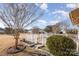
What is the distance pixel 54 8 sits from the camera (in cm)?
162

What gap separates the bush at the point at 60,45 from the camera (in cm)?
159

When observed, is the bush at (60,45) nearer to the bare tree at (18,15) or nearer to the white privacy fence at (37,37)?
the white privacy fence at (37,37)

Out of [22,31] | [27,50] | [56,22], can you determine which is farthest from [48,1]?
[27,50]

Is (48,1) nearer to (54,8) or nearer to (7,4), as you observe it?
(54,8)

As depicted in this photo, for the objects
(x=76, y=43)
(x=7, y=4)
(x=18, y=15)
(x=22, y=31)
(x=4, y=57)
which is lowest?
(x=4, y=57)

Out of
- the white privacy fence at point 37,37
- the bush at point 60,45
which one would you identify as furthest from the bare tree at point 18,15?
the bush at point 60,45

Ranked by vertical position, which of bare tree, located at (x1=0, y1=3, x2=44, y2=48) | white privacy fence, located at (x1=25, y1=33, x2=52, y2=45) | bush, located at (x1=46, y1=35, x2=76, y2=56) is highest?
bare tree, located at (x1=0, y1=3, x2=44, y2=48)

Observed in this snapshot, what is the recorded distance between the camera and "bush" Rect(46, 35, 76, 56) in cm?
159

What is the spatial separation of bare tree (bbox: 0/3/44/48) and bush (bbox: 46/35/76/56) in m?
0.25

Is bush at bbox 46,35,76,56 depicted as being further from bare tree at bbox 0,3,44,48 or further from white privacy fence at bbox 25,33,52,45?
bare tree at bbox 0,3,44,48

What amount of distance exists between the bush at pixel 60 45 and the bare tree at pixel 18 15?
0.81 feet

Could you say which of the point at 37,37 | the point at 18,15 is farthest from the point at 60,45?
the point at 18,15

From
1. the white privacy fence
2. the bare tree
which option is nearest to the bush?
the white privacy fence

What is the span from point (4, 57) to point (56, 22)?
561 millimetres
